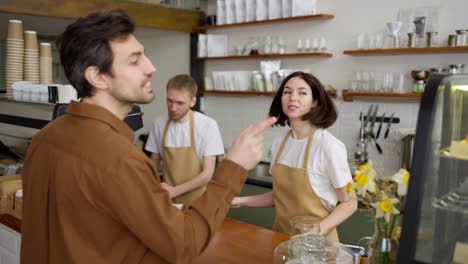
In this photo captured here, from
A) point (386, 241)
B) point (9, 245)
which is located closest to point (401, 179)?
point (386, 241)

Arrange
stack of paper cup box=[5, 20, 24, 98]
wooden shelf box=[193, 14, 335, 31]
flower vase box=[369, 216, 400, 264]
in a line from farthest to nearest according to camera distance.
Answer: wooden shelf box=[193, 14, 335, 31], stack of paper cup box=[5, 20, 24, 98], flower vase box=[369, 216, 400, 264]

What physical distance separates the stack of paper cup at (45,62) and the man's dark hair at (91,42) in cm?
194

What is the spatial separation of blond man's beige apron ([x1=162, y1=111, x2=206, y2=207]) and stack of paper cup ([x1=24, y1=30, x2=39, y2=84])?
0.96 meters

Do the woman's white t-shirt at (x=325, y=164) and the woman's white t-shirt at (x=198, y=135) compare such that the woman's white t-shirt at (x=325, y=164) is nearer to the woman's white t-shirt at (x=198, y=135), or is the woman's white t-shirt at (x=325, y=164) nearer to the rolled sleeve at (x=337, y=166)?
the rolled sleeve at (x=337, y=166)

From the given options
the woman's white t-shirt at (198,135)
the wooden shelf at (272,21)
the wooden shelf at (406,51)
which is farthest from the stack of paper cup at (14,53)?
the wooden shelf at (406,51)

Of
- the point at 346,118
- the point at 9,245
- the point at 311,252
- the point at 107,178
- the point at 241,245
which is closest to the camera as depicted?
the point at 107,178

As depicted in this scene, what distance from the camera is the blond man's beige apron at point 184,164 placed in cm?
312

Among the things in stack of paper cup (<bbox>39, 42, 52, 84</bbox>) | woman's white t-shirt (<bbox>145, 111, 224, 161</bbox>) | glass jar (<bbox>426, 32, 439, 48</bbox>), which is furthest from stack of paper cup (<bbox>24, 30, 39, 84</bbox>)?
glass jar (<bbox>426, 32, 439, 48</bbox>)

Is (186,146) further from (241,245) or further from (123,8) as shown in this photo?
(123,8)

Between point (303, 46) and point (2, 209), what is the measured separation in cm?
329

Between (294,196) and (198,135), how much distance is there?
1.04 meters

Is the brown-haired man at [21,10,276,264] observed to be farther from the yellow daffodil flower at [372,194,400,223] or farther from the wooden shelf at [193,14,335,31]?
the wooden shelf at [193,14,335,31]

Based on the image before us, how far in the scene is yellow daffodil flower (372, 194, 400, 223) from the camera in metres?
1.35

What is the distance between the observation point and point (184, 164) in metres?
3.16
